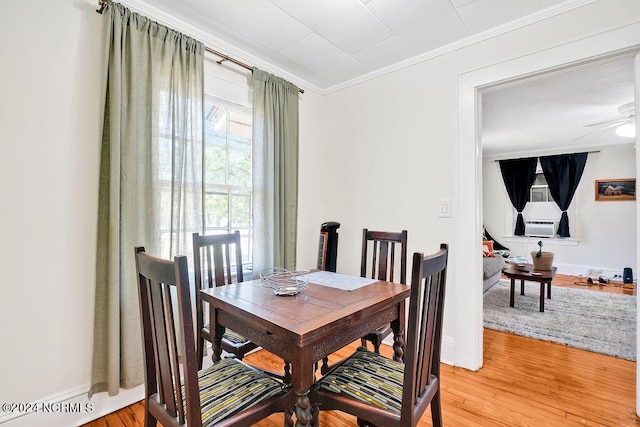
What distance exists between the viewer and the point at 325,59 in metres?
2.70

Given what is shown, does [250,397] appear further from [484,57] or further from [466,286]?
[484,57]

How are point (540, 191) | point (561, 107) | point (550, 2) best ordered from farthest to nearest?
point (540, 191)
point (561, 107)
point (550, 2)

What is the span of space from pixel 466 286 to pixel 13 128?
3006 millimetres

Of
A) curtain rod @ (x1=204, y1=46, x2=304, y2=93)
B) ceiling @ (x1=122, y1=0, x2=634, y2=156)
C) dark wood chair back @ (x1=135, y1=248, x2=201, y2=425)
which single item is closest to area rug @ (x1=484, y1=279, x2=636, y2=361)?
ceiling @ (x1=122, y1=0, x2=634, y2=156)

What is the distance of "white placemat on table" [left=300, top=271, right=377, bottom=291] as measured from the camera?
1721 mm

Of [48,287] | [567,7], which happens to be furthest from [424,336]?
[567,7]

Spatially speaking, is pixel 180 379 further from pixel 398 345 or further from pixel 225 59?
pixel 225 59

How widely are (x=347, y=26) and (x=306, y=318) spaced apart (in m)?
2.05

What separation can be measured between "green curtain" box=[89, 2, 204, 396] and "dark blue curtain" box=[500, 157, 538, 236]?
22.8 ft

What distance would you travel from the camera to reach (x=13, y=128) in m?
1.54

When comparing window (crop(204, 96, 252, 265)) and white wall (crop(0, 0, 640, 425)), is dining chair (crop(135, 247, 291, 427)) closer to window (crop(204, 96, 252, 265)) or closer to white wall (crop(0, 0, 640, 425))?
white wall (crop(0, 0, 640, 425))

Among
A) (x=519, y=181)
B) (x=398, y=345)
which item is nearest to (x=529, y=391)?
(x=398, y=345)

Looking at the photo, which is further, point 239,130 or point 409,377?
point 239,130

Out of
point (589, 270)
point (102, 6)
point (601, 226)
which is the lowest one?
point (589, 270)
